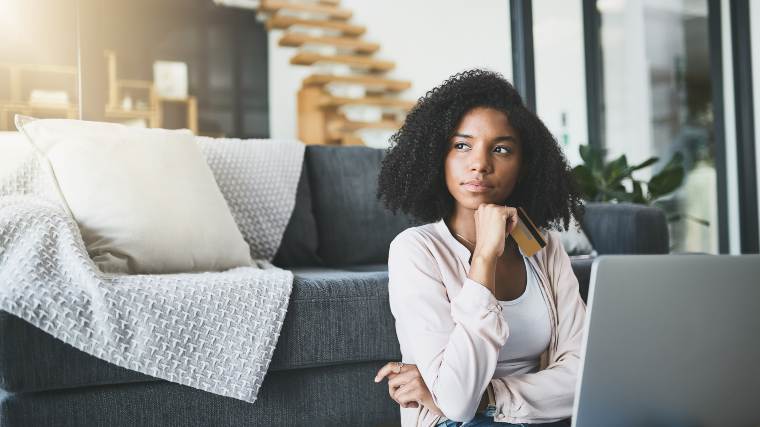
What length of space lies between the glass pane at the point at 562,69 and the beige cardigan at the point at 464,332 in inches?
130

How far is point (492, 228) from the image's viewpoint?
103cm

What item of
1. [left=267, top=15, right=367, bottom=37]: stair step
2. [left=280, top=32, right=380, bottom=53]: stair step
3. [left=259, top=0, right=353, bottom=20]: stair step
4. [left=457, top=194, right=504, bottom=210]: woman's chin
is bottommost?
[left=457, top=194, right=504, bottom=210]: woman's chin

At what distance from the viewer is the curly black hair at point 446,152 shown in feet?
3.88

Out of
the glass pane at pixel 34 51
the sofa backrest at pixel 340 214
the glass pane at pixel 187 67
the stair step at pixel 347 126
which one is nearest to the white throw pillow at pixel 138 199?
the sofa backrest at pixel 340 214

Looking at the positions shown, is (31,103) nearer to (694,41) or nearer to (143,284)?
(143,284)

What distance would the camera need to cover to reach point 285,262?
7.08 ft

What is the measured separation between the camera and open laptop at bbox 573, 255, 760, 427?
2.49ft

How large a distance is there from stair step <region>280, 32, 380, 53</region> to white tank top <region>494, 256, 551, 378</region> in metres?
4.46

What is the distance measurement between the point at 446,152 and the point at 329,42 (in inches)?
171

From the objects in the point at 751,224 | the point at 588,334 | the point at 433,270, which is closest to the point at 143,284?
the point at 433,270

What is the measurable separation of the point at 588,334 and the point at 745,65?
375cm

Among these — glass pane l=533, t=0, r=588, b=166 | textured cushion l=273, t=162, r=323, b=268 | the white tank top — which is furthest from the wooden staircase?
the white tank top

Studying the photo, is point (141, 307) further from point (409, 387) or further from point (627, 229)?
point (627, 229)

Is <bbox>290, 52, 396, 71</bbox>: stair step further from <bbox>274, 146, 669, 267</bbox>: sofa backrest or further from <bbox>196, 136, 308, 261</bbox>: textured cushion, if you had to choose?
<bbox>196, 136, 308, 261</bbox>: textured cushion
